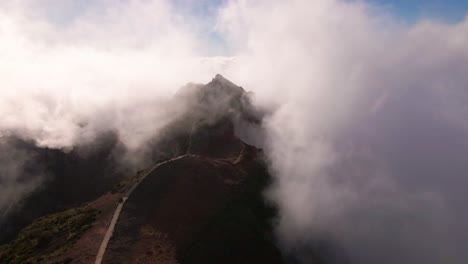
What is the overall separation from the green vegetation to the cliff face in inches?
10.1

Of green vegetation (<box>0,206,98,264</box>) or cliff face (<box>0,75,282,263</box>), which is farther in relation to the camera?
cliff face (<box>0,75,282,263</box>)

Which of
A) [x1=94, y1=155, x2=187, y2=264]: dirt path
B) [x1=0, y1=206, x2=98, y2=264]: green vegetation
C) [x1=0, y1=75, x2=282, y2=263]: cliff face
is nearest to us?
[x1=94, y1=155, x2=187, y2=264]: dirt path

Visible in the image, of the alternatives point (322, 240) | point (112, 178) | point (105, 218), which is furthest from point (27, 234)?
point (322, 240)

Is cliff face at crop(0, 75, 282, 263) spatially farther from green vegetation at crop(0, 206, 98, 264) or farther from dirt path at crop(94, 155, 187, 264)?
dirt path at crop(94, 155, 187, 264)

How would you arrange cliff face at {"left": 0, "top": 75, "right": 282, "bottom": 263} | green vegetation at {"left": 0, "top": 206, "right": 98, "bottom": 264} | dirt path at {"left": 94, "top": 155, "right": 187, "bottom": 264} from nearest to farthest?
dirt path at {"left": 94, "top": 155, "right": 187, "bottom": 264}, green vegetation at {"left": 0, "top": 206, "right": 98, "bottom": 264}, cliff face at {"left": 0, "top": 75, "right": 282, "bottom": 263}

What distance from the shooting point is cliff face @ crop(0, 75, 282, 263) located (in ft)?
174

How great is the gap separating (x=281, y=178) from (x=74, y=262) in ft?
181

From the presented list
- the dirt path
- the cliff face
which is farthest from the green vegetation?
the dirt path

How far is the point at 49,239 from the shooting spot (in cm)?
5525

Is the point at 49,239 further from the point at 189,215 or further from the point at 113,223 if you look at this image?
the point at 189,215

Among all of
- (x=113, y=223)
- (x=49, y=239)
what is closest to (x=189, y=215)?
(x=113, y=223)

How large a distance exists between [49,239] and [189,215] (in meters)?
21.4

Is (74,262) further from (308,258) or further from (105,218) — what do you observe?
(308,258)

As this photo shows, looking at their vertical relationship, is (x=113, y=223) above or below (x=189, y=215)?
below
